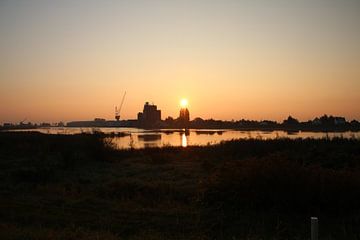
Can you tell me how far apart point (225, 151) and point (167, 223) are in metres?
22.7

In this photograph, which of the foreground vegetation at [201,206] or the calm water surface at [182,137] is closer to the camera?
the foreground vegetation at [201,206]

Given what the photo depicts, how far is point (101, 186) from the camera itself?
16.5 m

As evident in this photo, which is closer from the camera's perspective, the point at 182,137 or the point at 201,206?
the point at 201,206

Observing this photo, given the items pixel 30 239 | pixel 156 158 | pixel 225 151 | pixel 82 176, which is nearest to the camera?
pixel 30 239

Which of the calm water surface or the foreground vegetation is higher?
the calm water surface

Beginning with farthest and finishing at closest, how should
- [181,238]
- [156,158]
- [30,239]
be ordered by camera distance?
[156,158] < [181,238] < [30,239]

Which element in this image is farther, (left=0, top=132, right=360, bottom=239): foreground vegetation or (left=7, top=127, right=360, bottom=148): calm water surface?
(left=7, top=127, right=360, bottom=148): calm water surface

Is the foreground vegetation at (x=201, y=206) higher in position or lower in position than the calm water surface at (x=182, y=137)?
lower

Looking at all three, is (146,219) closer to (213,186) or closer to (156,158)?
(213,186)

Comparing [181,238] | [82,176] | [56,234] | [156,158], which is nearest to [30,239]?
[56,234]

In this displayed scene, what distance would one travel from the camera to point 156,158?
94.6ft

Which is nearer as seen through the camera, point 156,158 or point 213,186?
point 213,186

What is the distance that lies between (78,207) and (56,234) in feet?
→ 11.4

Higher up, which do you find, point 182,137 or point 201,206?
point 182,137
